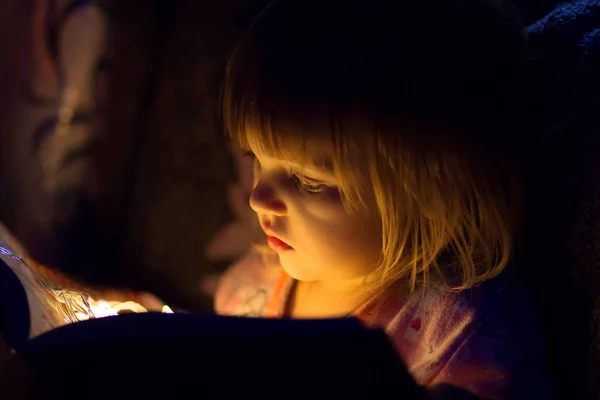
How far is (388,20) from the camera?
0.47 metres

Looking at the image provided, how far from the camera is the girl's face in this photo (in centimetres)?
52

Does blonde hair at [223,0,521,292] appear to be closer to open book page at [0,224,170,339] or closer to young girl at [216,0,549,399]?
young girl at [216,0,549,399]

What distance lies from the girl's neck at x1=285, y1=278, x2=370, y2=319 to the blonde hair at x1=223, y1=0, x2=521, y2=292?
73 mm

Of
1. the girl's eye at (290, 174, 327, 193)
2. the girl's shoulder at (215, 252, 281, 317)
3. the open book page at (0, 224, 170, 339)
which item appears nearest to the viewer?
the open book page at (0, 224, 170, 339)

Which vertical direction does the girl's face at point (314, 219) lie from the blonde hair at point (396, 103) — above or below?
below

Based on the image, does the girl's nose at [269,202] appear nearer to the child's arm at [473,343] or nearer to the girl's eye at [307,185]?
the girl's eye at [307,185]

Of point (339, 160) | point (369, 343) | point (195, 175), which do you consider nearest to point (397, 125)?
point (339, 160)

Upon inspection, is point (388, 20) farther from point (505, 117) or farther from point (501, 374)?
point (501, 374)

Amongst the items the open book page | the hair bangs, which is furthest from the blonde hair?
the open book page

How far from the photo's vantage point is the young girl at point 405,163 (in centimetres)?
46

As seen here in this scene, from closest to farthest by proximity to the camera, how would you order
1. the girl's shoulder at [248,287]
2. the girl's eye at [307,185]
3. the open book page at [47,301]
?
the open book page at [47,301]
the girl's eye at [307,185]
the girl's shoulder at [248,287]

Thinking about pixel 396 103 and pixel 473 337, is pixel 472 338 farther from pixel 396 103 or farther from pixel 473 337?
pixel 396 103

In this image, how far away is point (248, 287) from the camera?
764 mm

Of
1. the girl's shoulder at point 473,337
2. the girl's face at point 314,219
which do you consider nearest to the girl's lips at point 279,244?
the girl's face at point 314,219
